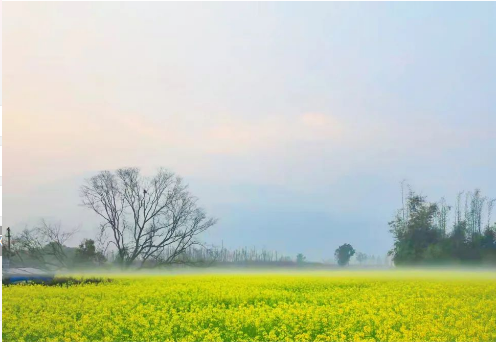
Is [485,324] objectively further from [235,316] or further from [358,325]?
[235,316]

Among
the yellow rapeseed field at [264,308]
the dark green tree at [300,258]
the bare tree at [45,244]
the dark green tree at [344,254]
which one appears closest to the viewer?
the yellow rapeseed field at [264,308]

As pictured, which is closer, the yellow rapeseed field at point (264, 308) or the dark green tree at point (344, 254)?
the yellow rapeseed field at point (264, 308)

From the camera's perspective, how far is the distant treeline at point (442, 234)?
7.51 m

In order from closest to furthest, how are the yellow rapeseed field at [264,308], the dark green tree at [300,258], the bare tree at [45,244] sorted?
the yellow rapeseed field at [264,308]
the dark green tree at [300,258]
the bare tree at [45,244]

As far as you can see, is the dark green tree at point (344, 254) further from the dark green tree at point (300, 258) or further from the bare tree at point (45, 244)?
the bare tree at point (45, 244)

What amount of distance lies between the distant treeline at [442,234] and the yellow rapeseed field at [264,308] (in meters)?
0.20

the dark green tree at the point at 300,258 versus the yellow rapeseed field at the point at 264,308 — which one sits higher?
the dark green tree at the point at 300,258

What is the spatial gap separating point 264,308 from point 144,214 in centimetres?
239

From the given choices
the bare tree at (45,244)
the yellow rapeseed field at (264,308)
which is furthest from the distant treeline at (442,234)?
the bare tree at (45,244)

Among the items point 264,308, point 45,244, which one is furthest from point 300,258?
point 45,244

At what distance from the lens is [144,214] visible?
8516mm

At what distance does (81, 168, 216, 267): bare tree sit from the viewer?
27.8ft

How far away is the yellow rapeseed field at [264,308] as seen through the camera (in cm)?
640

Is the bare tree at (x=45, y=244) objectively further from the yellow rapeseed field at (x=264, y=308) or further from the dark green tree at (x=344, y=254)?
the dark green tree at (x=344, y=254)
